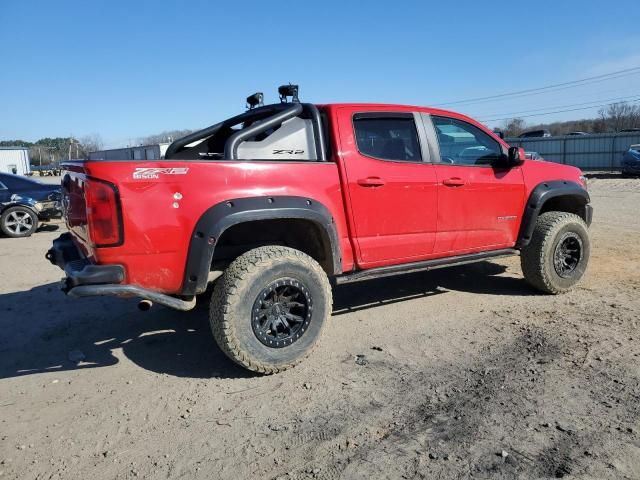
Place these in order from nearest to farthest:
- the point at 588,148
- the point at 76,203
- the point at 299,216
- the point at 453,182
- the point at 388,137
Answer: the point at 76,203 < the point at 299,216 < the point at 388,137 < the point at 453,182 < the point at 588,148

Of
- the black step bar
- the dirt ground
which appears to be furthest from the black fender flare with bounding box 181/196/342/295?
the dirt ground

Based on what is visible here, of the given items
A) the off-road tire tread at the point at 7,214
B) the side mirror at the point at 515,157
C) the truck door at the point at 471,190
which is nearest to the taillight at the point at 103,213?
the truck door at the point at 471,190

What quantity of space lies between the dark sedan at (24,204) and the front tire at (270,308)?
8.54 metres

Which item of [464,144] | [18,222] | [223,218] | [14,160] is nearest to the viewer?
[223,218]

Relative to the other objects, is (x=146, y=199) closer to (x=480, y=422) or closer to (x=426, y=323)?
(x=480, y=422)

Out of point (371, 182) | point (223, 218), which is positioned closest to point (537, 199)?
point (371, 182)

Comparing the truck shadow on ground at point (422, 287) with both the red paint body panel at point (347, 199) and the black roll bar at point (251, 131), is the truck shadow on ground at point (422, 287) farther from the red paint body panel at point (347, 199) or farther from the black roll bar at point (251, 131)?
the black roll bar at point (251, 131)

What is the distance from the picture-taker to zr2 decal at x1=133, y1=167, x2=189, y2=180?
3.23 m

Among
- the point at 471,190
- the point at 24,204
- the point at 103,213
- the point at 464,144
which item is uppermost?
the point at 24,204

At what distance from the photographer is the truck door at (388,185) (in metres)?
4.13

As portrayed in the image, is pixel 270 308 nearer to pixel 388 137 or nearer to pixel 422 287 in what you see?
pixel 388 137

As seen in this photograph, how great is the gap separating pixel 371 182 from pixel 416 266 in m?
0.94

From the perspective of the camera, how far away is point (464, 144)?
16.3 feet

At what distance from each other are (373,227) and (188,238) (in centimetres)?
158
